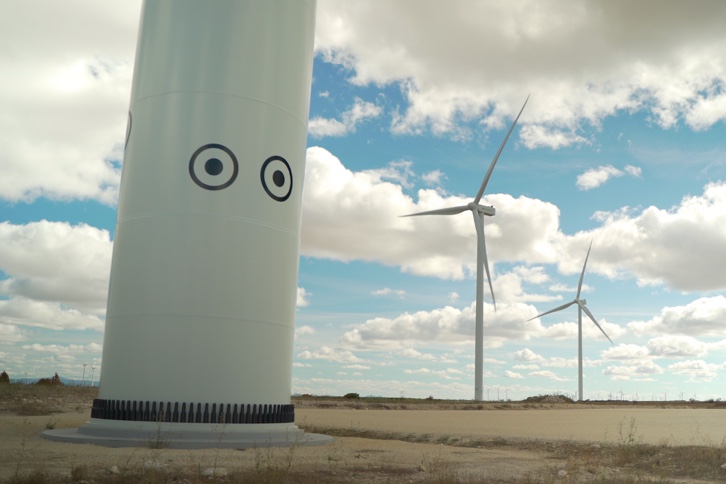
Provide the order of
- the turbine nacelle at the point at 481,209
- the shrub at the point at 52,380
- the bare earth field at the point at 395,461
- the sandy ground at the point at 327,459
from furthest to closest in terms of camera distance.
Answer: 1. the turbine nacelle at the point at 481,209
2. the shrub at the point at 52,380
3. the sandy ground at the point at 327,459
4. the bare earth field at the point at 395,461

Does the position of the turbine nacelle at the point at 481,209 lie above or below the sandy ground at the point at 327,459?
above

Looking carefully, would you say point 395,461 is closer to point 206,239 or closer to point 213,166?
point 206,239

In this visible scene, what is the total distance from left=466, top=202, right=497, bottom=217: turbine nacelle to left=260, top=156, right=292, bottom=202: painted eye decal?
154ft

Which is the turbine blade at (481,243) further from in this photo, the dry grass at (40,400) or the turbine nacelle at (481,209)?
the dry grass at (40,400)

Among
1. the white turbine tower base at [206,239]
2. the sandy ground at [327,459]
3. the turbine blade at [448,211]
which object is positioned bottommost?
the sandy ground at [327,459]

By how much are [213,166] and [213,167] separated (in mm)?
29

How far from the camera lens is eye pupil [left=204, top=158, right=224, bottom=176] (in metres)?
19.8

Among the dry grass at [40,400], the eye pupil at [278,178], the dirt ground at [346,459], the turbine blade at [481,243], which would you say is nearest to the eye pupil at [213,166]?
the eye pupil at [278,178]

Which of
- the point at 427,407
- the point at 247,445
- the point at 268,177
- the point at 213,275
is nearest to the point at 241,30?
the point at 268,177

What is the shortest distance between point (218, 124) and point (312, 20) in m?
5.96

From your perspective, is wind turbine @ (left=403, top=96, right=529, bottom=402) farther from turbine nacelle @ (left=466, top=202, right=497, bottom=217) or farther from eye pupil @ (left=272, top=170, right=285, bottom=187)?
eye pupil @ (left=272, top=170, right=285, bottom=187)

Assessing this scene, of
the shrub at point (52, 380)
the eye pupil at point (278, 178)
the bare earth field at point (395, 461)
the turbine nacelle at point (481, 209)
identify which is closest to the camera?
the bare earth field at point (395, 461)

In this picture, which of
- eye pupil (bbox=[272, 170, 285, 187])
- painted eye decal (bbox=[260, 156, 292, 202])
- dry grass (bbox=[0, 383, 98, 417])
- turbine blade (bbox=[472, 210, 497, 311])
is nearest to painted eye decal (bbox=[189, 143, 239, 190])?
painted eye decal (bbox=[260, 156, 292, 202])

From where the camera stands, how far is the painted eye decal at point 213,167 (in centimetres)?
1973
